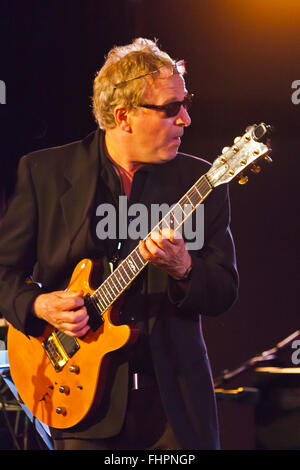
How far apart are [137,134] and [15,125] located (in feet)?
7.82

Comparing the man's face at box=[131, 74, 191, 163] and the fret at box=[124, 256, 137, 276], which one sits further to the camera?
the man's face at box=[131, 74, 191, 163]

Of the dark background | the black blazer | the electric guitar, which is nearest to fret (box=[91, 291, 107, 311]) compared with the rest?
the electric guitar

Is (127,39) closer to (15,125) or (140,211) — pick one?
(15,125)

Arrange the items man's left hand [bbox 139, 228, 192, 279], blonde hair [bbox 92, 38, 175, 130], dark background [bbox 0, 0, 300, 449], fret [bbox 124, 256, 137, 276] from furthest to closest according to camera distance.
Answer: dark background [bbox 0, 0, 300, 449] → blonde hair [bbox 92, 38, 175, 130] → fret [bbox 124, 256, 137, 276] → man's left hand [bbox 139, 228, 192, 279]

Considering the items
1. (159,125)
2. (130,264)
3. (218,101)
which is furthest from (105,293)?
(218,101)

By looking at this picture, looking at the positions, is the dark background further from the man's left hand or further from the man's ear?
the man's left hand

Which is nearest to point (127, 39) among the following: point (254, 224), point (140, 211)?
point (254, 224)

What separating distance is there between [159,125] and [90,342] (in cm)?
94

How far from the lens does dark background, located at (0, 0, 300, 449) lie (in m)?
4.43

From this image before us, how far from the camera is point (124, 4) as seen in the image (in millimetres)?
4707

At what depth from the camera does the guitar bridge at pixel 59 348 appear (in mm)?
2680

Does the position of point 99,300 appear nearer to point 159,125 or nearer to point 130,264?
point 130,264

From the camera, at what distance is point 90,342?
2.59 m

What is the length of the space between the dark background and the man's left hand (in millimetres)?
2253
